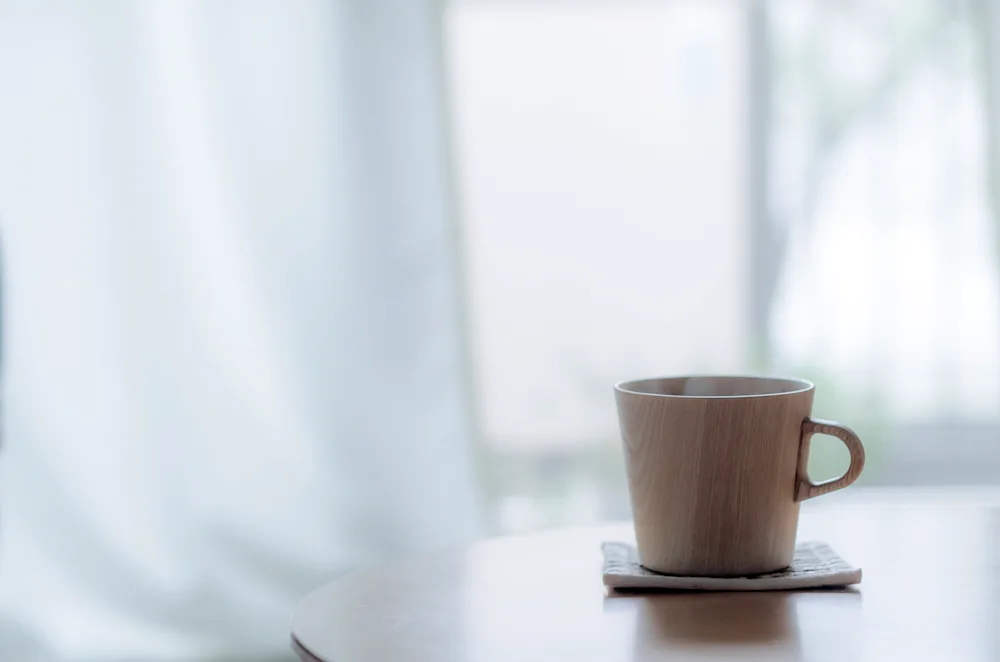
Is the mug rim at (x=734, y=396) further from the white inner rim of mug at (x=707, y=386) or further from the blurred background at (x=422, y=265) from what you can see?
the blurred background at (x=422, y=265)

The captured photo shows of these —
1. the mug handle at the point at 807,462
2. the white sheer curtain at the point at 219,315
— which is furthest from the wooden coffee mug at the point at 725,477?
the white sheer curtain at the point at 219,315

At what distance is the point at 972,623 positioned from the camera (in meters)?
0.49

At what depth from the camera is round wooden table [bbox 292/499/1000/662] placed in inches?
17.8

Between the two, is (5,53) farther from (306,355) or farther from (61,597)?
(61,597)

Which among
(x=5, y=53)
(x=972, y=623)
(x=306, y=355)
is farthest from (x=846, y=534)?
(x=5, y=53)

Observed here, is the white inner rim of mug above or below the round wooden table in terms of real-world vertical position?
above

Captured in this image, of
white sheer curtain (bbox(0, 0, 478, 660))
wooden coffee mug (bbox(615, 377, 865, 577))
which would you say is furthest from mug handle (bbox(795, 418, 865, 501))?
white sheer curtain (bbox(0, 0, 478, 660))

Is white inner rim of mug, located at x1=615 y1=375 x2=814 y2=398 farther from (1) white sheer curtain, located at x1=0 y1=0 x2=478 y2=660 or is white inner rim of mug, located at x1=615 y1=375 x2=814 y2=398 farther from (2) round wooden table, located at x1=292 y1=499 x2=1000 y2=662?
(1) white sheer curtain, located at x1=0 y1=0 x2=478 y2=660

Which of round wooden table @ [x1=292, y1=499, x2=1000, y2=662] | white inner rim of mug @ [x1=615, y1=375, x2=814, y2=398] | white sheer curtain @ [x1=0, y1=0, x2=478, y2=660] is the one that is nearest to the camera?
round wooden table @ [x1=292, y1=499, x2=1000, y2=662]

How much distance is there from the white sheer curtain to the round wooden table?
112 cm

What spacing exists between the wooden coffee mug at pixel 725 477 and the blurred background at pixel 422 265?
119cm

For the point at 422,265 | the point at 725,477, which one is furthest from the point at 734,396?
the point at 422,265

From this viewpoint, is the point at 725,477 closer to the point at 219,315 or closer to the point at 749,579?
the point at 749,579

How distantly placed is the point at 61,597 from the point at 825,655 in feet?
4.99
